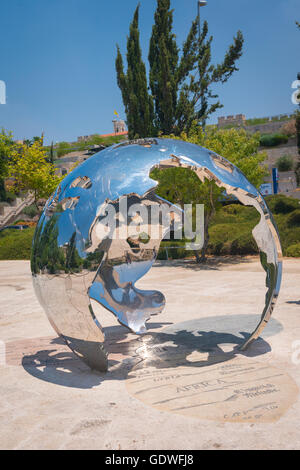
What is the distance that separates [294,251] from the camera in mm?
17484

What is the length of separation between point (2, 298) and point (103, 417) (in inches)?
305

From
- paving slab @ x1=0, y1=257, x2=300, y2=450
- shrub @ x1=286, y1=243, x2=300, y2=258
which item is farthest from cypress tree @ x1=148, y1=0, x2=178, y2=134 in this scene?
paving slab @ x1=0, y1=257, x2=300, y2=450

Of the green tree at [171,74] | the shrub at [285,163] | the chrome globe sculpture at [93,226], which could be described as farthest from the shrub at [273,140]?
the chrome globe sculpture at [93,226]

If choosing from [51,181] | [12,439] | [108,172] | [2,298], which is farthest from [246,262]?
[51,181]

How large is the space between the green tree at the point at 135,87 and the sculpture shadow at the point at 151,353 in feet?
74.8

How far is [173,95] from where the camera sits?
93.9ft

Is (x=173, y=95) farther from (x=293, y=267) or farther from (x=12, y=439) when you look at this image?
(x=12, y=439)

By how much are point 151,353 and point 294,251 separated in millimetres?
13078

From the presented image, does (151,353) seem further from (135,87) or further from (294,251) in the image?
(135,87)

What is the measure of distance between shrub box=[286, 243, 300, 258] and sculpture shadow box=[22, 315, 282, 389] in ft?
35.9

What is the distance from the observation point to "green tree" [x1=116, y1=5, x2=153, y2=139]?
91.8 feet

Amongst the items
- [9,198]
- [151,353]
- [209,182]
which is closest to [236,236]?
[209,182]

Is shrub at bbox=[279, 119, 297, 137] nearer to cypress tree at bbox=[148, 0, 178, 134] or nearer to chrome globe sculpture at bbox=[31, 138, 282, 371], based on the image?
cypress tree at bbox=[148, 0, 178, 134]

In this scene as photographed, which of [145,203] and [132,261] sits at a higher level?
[145,203]
